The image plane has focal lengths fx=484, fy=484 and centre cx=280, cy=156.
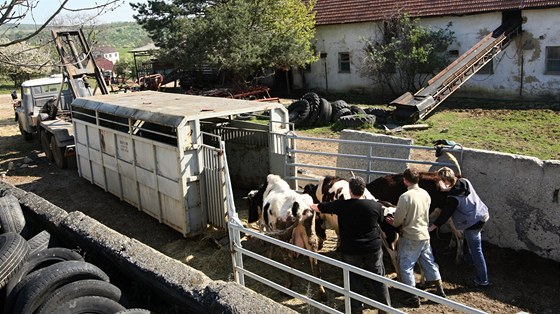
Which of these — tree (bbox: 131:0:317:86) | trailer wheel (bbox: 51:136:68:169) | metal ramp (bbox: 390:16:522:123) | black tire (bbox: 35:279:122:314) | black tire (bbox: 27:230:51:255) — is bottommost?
trailer wheel (bbox: 51:136:68:169)

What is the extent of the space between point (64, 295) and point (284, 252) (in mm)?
3750

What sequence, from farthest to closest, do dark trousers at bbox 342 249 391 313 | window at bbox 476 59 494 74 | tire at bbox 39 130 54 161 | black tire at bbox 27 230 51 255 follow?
1. window at bbox 476 59 494 74
2. tire at bbox 39 130 54 161
3. dark trousers at bbox 342 249 391 313
4. black tire at bbox 27 230 51 255

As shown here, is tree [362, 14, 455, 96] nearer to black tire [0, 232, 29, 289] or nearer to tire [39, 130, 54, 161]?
tire [39, 130, 54, 161]

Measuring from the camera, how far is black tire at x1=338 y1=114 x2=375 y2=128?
1608cm

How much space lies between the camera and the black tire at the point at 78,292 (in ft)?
12.8

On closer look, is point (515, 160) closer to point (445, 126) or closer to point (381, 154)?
point (381, 154)

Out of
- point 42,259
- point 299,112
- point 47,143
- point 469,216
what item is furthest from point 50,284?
point 299,112

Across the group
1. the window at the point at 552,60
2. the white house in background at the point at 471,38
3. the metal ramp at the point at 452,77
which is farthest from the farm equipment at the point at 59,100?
the window at the point at 552,60

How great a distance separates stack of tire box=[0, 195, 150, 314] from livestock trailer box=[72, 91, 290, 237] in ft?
11.2

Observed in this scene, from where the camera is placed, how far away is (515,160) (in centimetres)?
720

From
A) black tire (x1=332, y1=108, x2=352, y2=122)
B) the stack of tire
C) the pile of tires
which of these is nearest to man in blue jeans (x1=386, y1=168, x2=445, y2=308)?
the stack of tire

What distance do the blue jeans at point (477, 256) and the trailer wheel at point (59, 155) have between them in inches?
444

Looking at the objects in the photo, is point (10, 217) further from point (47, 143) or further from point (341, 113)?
point (341, 113)

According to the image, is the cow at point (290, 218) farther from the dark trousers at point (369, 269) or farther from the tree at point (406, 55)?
the tree at point (406, 55)
